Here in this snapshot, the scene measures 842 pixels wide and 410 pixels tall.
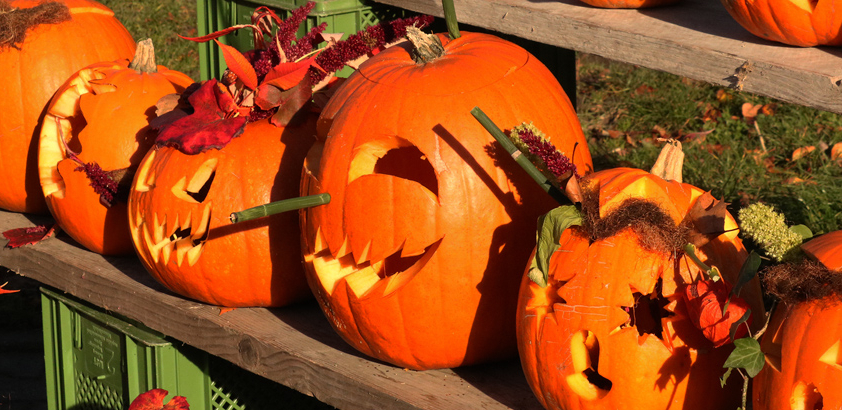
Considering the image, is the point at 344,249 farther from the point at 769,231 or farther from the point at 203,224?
the point at 769,231

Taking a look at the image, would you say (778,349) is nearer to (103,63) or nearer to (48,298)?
(103,63)

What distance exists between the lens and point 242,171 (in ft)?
6.98

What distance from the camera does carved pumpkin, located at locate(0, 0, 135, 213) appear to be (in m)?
2.72

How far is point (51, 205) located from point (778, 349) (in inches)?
78.3

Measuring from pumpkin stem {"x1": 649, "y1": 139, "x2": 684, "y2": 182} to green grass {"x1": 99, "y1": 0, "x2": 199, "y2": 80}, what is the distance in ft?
14.3

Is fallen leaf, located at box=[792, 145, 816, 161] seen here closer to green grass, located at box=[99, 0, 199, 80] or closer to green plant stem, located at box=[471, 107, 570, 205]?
green plant stem, located at box=[471, 107, 570, 205]

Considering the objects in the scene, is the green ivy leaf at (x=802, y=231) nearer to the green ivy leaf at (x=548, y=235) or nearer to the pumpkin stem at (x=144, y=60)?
the green ivy leaf at (x=548, y=235)

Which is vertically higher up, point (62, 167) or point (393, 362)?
Answer: point (62, 167)

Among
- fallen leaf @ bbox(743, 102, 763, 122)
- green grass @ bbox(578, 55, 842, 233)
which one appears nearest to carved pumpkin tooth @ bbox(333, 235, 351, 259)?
green grass @ bbox(578, 55, 842, 233)

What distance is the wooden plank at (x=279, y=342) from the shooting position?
1860mm

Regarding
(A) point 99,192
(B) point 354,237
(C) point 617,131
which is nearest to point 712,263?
(B) point 354,237

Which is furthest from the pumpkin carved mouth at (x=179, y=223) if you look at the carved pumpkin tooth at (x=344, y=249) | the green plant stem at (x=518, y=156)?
the green plant stem at (x=518, y=156)

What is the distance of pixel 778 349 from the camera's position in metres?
1.41

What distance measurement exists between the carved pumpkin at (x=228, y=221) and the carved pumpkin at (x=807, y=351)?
114cm
